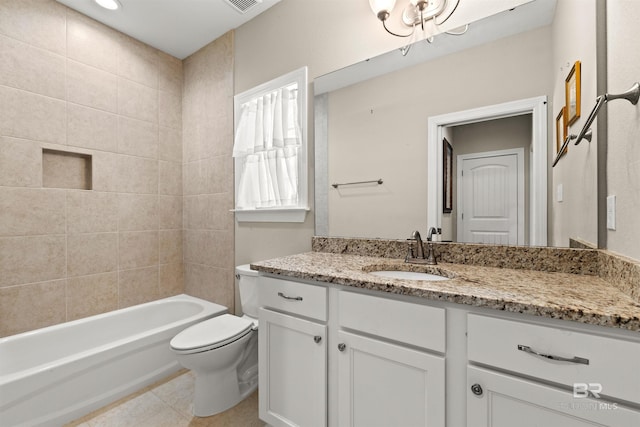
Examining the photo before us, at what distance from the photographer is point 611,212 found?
3.07ft

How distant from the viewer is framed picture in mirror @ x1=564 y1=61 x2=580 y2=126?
1065 mm

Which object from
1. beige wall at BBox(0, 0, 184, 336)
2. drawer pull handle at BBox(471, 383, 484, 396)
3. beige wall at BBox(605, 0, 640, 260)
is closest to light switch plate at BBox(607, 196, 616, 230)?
beige wall at BBox(605, 0, 640, 260)

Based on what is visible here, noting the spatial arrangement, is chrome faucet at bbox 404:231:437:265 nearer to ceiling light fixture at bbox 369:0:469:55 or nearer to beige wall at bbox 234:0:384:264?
beige wall at bbox 234:0:384:264

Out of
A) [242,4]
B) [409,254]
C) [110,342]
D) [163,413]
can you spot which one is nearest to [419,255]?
[409,254]

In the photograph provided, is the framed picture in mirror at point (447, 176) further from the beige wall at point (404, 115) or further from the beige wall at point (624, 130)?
the beige wall at point (624, 130)

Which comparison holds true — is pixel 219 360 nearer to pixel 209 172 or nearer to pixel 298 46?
pixel 209 172

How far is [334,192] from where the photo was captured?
1753 millimetres

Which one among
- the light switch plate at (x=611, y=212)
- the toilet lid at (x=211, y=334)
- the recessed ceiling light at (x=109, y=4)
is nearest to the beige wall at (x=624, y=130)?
the light switch plate at (x=611, y=212)

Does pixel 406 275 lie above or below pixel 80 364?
above

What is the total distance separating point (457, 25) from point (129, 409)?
2734 mm

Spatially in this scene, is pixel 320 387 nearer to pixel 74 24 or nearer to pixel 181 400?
pixel 181 400

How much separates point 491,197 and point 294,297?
0.99 metres

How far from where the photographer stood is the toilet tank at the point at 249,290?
1.97m

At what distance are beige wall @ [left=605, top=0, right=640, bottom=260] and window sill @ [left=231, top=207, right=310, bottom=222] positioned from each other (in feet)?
4.63
